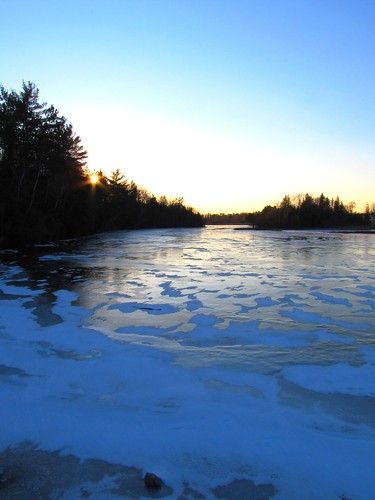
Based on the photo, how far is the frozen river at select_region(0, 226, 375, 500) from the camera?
267 cm

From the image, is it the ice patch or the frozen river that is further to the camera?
the ice patch

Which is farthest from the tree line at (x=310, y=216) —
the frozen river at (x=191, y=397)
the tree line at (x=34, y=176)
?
the frozen river at (x=191, y=397)

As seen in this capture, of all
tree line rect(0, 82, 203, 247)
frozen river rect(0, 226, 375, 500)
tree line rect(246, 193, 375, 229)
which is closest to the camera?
frozen river rect(0, 226, 375, 500)

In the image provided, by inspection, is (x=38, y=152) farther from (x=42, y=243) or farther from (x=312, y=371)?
(x=312, y=371)

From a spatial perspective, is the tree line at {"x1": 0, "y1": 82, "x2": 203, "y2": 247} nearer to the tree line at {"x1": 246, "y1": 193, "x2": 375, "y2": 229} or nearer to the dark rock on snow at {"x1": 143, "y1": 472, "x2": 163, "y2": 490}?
the dark rock on snow at {"x1": 143, "y1": 472, "x2": 163, "y2": 490}

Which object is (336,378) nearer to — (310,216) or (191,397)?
(191,397)

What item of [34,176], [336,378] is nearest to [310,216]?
[34,176]

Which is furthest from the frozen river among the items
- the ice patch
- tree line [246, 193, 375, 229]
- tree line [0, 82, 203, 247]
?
tree line [246, 193, 375, 229]

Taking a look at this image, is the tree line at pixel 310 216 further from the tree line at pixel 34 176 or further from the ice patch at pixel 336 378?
the ice patch at pixel 336 378

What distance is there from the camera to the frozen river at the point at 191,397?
105 inches

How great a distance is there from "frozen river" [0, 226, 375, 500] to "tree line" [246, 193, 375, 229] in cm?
10343

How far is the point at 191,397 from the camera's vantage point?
3854 mm

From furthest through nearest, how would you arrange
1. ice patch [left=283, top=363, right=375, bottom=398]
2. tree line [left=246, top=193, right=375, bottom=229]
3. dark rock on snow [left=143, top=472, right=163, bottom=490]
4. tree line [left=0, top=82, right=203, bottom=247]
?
tree line [left=246, top=193, right=375, bottom=229]
tree line [left=0, top=82, right=203, bottom=247]
ice patch [left=283, top=363, right=375, bottom=398]
dark rock on snow [left=143, top=472, right=163, bottom=490]

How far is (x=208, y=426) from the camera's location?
3.33 m
